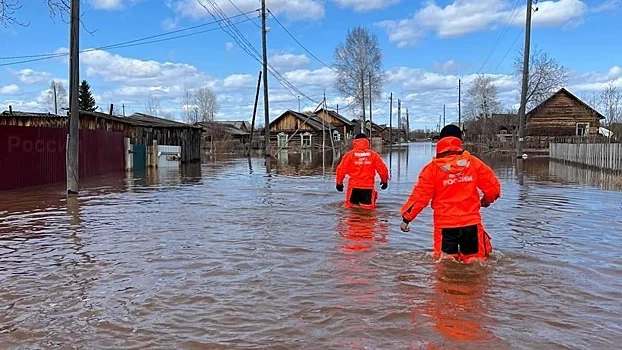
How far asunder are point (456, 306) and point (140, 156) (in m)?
24.1

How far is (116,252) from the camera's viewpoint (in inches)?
282

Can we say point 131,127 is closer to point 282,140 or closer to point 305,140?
point 282,140

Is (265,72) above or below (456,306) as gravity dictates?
above

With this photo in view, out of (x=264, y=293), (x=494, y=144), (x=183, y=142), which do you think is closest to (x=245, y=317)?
(x=264, y=293)

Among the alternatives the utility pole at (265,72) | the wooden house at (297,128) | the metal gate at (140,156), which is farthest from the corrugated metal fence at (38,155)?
the wooden house at (297,128)

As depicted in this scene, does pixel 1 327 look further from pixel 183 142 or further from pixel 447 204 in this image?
pixel 183 142

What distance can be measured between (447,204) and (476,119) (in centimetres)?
8117

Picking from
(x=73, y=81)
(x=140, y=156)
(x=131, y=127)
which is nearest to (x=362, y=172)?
(x=73, y=81)

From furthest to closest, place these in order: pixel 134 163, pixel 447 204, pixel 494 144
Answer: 1. pixel 494 144
2. pixel 134 163
3. pixel 447 204

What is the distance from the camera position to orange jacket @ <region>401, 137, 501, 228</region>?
5938mm

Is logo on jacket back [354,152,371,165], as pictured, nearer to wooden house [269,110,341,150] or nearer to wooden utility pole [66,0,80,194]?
wooden utility pole [66,0,80,194]

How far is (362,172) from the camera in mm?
10453

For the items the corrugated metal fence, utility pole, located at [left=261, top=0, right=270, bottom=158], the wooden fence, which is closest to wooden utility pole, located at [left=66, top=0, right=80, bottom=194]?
the corrugated metal fence

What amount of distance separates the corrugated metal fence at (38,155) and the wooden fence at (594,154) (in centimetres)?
1953
